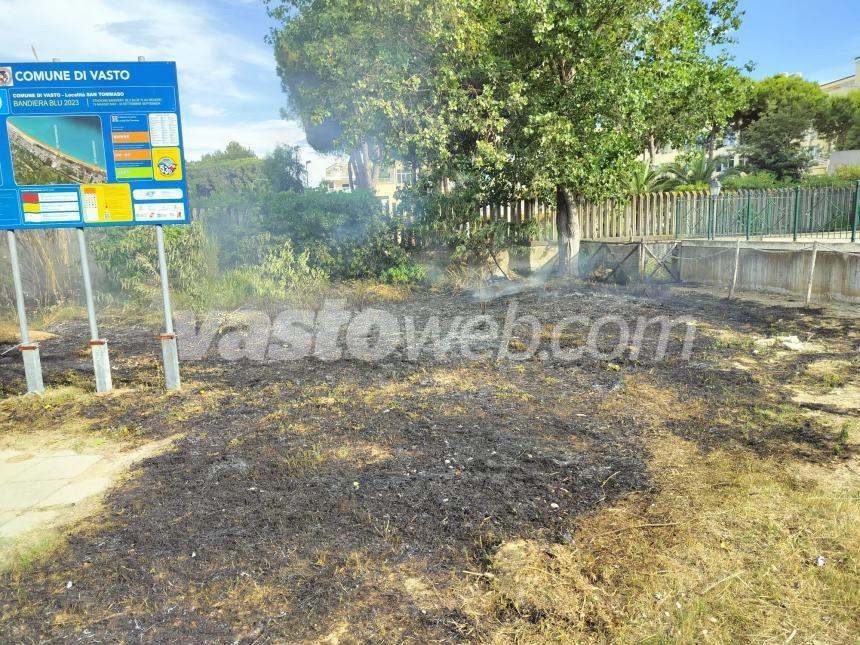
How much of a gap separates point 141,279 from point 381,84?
6.05 metres

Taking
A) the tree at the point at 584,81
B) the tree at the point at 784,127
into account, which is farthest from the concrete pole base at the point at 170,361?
the tree at the point at 784,127

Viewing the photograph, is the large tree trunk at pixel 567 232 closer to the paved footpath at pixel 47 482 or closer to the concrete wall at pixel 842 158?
the paved footpath at pixel 47 482

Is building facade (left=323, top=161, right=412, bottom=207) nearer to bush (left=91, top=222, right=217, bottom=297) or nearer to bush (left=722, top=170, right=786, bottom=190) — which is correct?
bush (left=91, top=222, right=217, bottom=297)

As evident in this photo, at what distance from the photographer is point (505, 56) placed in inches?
501

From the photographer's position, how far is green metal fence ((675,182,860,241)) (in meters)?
15.9

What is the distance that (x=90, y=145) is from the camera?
252 inches

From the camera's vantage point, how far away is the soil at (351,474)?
10.1ft

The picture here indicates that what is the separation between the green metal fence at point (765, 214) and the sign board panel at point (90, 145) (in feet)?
43.1

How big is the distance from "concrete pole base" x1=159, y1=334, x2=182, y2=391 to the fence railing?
862 cm

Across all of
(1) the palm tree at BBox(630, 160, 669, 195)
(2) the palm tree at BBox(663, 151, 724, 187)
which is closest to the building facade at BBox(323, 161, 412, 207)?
(1) the palm tree at BBox(630, 160, 669, 195)

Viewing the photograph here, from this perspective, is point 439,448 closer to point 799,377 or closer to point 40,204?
point 799,377

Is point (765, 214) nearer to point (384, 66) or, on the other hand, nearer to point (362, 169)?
point (384, 66)

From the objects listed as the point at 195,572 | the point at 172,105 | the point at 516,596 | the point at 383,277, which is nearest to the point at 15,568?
the point at 195,572

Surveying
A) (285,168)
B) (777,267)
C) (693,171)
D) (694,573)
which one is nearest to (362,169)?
(285,168)
